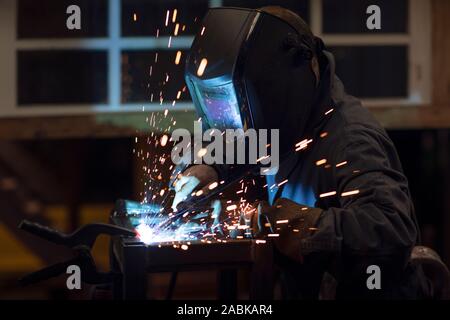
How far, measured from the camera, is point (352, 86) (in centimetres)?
487

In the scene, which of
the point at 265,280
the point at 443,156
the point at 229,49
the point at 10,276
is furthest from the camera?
the point at 10,276

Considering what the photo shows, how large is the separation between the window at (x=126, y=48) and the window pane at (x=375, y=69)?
12 mm

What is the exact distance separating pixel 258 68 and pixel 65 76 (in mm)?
2531

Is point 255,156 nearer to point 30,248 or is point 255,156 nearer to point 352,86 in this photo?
point 352,86

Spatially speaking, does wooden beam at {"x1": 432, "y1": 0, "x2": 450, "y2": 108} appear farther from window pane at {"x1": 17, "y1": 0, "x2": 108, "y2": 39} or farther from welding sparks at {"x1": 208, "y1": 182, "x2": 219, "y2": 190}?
welding sparks at {"x1": 208, "y1": 182, "x2": 219, "y2": 190}

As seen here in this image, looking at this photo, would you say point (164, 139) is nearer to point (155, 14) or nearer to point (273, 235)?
point (155, 14)

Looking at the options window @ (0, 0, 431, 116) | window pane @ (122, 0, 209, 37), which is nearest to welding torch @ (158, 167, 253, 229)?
window @ (0, 0, 431, 116)

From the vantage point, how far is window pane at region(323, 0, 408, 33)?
483 centimetres

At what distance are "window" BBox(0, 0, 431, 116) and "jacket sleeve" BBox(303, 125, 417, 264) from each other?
240cm

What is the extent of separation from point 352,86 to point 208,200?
236 centimetres

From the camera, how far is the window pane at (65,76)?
187 inches

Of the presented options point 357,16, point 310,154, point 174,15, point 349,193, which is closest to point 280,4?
point 357,16

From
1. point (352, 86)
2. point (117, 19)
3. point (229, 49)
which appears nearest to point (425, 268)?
point (229, 49)

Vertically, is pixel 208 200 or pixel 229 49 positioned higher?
pixel 229 49
